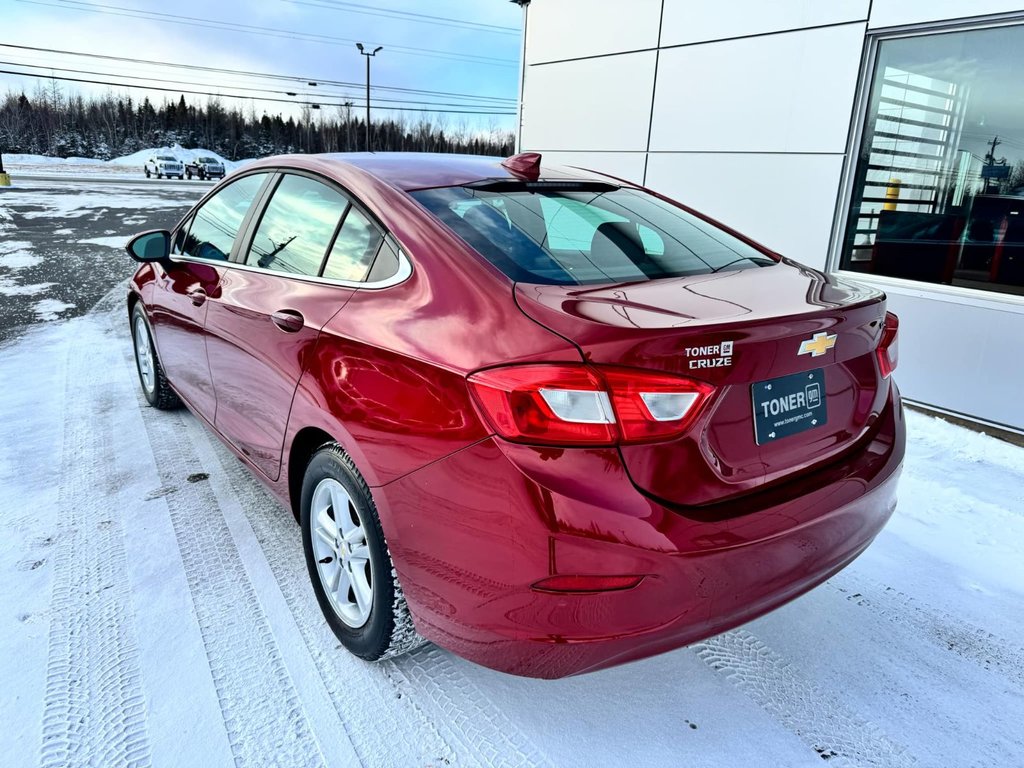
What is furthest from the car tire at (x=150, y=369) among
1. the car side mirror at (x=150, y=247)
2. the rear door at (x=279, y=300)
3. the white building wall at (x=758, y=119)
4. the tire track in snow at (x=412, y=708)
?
the white building wall at (x=758, y=119)

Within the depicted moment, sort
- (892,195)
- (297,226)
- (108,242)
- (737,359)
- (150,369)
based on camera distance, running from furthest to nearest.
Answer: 1. (108,242)
2. (892,195)
3. (150,369)
4. (297,226)
5. (737,359)

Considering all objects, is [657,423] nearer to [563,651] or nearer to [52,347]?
[563,651]

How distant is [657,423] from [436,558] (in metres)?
0.69

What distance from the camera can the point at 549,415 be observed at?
5.14ft

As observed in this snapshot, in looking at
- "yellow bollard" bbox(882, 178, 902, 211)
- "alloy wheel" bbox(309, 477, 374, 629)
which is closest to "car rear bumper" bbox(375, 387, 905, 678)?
"alloy wheel" bbox(309, 477, 374, 629)

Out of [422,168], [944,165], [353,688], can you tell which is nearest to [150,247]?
[422,168]

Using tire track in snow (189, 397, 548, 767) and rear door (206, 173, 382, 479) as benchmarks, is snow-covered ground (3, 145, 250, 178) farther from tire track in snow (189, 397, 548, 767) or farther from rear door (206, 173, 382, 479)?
tire track in snow (189, 397, 548, 767)

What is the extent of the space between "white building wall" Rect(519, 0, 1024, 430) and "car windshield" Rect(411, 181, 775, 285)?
3.11 metres

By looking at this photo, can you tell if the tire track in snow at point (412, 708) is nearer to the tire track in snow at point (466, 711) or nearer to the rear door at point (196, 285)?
the tire track in snow at point (466, 711)

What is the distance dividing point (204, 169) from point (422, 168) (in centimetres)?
4449

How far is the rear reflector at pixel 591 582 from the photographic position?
1.56m

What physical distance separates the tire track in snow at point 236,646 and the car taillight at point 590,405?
1.16 m

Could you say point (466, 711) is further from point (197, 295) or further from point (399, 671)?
point (197, 295)

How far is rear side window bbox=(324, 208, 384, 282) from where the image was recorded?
2.22 metres
